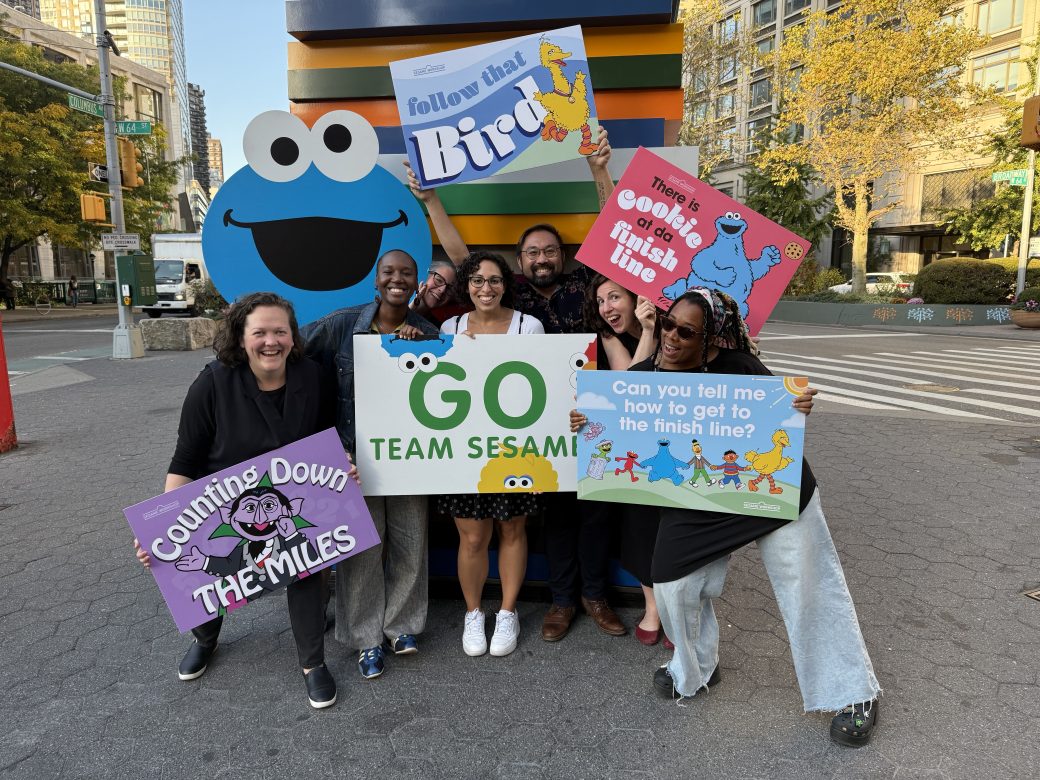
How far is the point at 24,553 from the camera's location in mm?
4168

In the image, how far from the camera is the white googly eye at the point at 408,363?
109 inches

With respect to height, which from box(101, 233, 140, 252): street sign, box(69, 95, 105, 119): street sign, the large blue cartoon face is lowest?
the large blue cartoon face

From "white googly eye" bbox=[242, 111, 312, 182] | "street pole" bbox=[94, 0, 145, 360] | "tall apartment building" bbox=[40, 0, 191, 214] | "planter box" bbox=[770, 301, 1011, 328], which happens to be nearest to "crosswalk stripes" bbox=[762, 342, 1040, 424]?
"planter box" bbox=[770, 301, 1011, 328]

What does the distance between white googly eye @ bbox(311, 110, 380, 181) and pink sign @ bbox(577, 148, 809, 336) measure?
116 centimetres

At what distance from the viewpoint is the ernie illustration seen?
2.54 meters

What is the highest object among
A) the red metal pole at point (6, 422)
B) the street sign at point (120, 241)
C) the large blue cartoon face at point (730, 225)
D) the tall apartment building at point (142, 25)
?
the tall apartment building at point (142, 25)

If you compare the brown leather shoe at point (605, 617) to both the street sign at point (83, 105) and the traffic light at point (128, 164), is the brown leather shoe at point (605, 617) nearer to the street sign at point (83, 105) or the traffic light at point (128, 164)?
the street sign at point (83, 105)

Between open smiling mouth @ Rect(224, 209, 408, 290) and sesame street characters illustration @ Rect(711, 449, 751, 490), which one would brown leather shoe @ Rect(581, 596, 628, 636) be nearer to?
sesame street characters illustration @ Rect(711, 449, 751, 490)

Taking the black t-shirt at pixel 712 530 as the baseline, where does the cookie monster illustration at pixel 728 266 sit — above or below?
above

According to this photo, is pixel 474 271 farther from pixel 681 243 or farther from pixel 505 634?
pixel 505 634

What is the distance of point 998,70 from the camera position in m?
29.3

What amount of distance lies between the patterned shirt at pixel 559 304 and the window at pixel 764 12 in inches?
1816

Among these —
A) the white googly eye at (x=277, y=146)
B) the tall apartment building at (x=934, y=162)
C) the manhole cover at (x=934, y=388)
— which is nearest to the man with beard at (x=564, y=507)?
the white googly eye at (x=277, y=146)

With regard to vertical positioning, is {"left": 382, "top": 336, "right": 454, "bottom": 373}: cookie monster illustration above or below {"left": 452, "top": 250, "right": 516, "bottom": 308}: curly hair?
below
